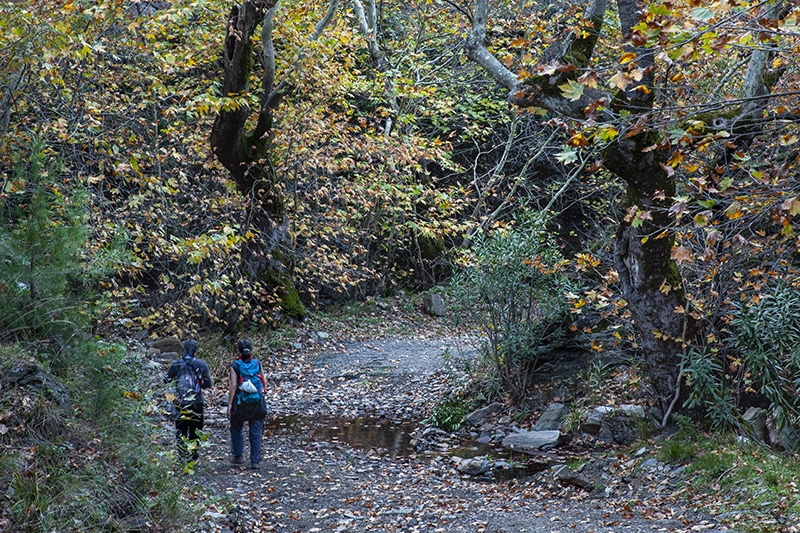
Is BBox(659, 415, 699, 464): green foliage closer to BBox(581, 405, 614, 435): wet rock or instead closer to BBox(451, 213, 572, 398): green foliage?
BBox(581, 405, 614, 435): wet rock

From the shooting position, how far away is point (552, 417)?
9617 mm

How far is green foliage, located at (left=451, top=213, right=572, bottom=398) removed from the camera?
10.5 m

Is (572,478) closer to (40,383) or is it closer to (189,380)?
(189,380)

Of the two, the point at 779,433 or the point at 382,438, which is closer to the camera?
the point at 779,433

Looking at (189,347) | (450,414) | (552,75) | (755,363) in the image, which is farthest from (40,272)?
(755,363)

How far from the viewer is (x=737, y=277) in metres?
7.92

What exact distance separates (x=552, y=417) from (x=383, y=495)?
9.32 feet

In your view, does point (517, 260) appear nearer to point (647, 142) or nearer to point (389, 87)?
point (647, 142)

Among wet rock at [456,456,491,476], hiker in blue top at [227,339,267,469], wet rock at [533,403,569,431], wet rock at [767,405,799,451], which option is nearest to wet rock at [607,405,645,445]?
wet rock at [533,403,569,431]

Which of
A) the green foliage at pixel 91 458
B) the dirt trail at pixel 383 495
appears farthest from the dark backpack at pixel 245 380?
the green foliage at pixel 91 458

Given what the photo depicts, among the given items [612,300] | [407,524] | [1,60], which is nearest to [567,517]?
[407,524]

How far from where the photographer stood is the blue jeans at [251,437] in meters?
8.62

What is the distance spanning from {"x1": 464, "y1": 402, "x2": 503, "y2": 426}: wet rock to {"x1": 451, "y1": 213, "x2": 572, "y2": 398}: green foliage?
1.12 feet

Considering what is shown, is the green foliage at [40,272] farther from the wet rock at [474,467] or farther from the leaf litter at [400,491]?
the wet rock at [474,467]
